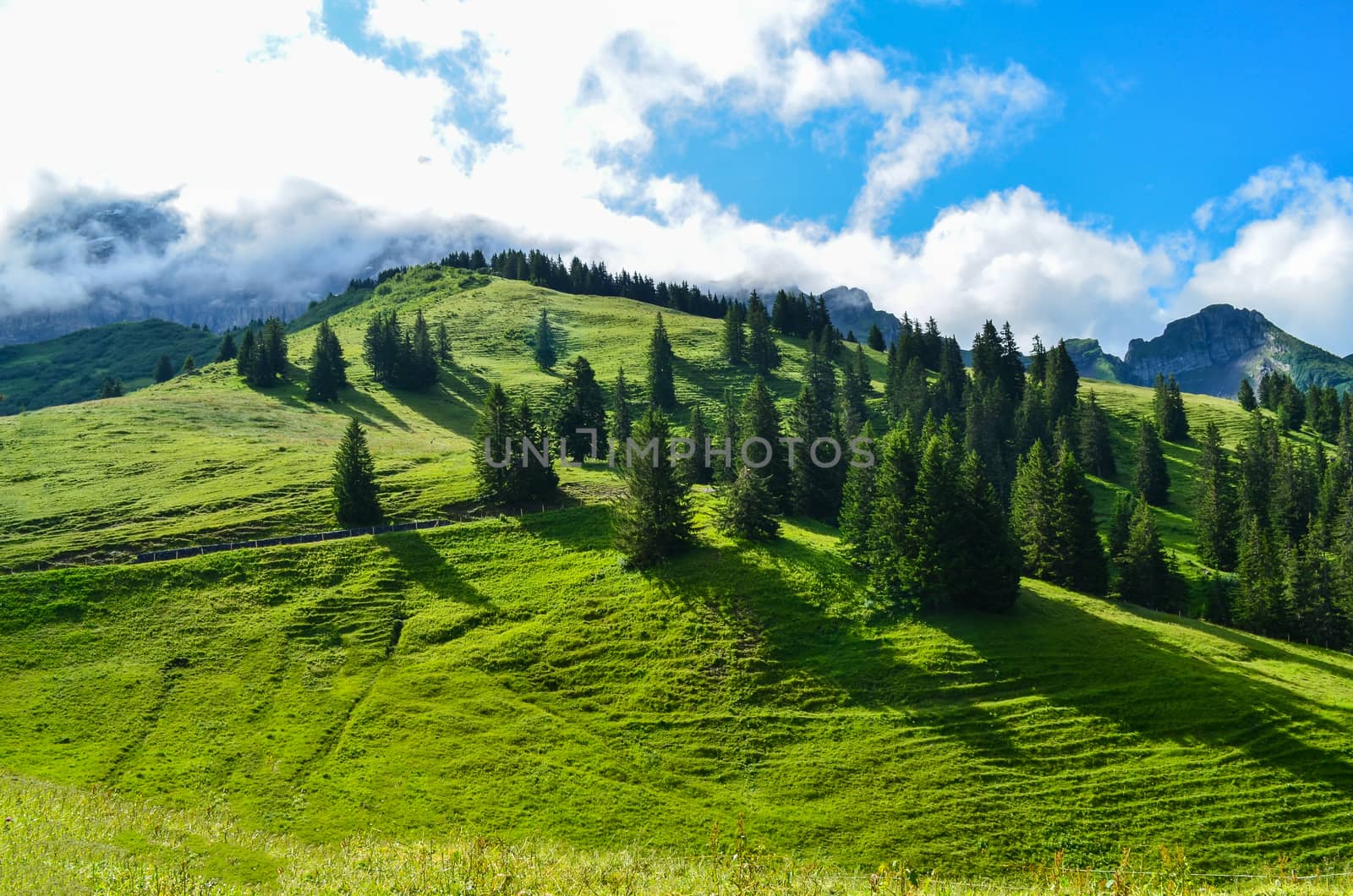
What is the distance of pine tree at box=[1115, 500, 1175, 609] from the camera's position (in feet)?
276

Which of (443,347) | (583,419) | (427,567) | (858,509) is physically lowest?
(427,567)

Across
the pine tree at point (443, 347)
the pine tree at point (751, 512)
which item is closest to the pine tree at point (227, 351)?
the pine tree at point (443, 347)

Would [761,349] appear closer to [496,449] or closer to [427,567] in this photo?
[496,449]

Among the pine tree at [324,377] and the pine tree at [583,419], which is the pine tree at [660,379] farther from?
the pine tree at [324,377]

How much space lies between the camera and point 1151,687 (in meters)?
50.4

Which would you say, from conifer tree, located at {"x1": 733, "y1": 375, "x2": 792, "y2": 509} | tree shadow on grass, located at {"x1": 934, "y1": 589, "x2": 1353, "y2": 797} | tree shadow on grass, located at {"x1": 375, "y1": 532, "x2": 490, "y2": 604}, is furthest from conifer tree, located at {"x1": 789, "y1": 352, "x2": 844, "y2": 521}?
tree shadow on grass, located at {"x1": 375, "y1": 532, "x2": 490, "y2": 604}

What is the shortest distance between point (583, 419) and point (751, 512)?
5123 centimetres

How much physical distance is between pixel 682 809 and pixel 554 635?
858 inches

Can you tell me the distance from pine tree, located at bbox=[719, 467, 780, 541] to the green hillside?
2.73 m

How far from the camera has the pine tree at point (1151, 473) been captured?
119 meters

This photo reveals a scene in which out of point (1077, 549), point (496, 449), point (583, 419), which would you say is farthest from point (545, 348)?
point (1077, 549)

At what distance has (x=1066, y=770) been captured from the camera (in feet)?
146

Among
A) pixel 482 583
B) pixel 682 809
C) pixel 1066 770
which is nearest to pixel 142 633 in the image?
pixel 482 583

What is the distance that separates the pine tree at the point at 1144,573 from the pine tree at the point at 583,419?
224ft
